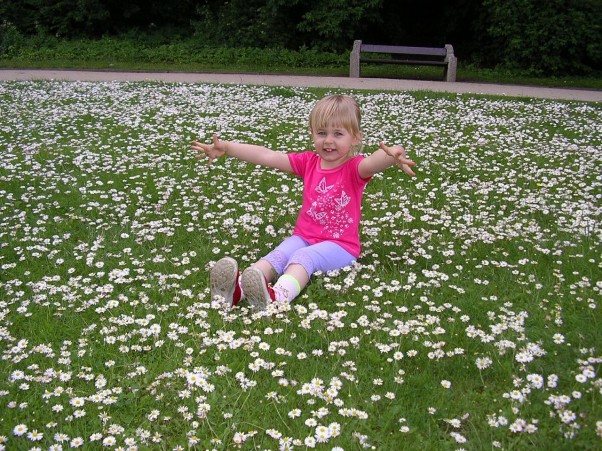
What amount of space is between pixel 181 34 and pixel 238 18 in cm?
279

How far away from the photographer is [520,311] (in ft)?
13.0

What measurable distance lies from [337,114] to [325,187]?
1.91 feet

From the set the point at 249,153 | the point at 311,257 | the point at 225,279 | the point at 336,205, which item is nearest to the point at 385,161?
the point at 336,205

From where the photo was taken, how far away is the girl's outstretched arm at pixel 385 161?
402cm

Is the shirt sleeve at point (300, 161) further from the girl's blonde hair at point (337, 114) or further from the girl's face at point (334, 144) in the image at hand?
the girl's blonde hair at point (337, 114)

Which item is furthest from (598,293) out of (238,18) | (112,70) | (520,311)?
(238,18)

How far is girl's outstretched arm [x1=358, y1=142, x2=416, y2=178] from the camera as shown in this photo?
4023mm

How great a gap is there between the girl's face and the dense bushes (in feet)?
50.1

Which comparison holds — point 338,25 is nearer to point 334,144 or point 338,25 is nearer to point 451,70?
point 451,70

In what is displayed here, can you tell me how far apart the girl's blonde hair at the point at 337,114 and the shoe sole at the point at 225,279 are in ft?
4.23

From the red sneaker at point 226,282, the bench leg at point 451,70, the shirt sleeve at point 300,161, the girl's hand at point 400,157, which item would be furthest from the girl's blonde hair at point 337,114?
the bench leg at point 451,70

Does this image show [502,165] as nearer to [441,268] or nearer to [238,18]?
[441,268]

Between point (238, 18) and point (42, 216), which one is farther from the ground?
point (238, 18)

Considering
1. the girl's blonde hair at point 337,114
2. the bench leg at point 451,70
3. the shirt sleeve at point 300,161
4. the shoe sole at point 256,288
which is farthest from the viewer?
the bench leg at point 451,70
